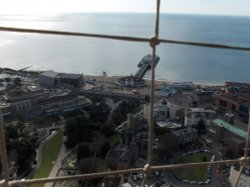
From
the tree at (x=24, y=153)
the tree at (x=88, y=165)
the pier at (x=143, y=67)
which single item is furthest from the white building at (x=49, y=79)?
the tree at (x=88, y=165)

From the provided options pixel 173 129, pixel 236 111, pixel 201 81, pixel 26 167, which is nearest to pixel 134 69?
pixel 201 81

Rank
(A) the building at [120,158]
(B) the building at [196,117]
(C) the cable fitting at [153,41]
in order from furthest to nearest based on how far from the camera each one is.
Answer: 1. (B) the building at [196,117]
2. (A) the building at [120,158]
3. (C) the cable fitting at [153,41]

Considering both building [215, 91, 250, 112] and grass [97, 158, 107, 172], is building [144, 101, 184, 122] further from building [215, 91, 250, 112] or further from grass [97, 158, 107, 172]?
grass [97, 158, 107, 172]

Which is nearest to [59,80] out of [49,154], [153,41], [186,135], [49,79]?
[49,79]

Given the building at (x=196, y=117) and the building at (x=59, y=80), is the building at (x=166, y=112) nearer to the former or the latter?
the building at (x=196, y=117)

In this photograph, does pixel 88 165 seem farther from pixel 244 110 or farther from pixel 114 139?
pixel 244 110

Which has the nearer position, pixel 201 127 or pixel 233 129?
pixel 233 129

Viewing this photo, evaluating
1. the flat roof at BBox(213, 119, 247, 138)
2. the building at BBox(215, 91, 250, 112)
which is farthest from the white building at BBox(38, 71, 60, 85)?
the flat roof at BBox(213, 119, 247, 138)
